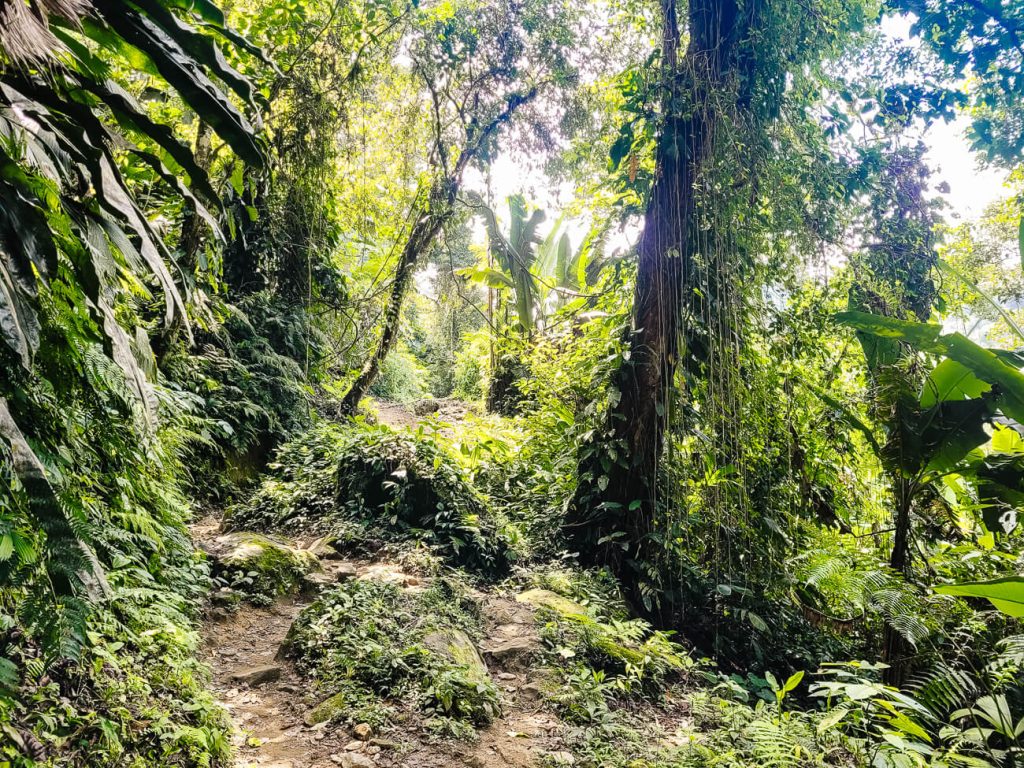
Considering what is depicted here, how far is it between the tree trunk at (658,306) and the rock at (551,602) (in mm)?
681

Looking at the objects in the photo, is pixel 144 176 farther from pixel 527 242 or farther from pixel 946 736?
pixel 527 242

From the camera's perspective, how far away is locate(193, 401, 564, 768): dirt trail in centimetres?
240

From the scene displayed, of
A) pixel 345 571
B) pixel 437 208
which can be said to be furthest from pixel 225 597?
pixel 437 208

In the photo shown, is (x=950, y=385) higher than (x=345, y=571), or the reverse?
(x=950, y=385)

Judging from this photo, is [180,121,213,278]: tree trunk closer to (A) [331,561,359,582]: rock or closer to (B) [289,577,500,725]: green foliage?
(A) [331,561,359,582]: rock

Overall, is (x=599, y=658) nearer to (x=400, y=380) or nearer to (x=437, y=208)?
(x=437, y=208)

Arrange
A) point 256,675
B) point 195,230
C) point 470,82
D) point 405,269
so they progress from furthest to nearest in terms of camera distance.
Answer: point 405,269, point 470,82, point 195,230, point 256,675

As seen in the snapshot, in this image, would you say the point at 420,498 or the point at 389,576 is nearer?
the point at 389,576

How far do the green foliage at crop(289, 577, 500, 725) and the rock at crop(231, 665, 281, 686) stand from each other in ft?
0.44

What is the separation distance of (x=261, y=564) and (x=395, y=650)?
4.86ft

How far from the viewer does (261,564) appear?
13.1ft

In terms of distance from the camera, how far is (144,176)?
3291 mm

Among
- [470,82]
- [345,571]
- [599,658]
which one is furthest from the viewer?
[470,82]

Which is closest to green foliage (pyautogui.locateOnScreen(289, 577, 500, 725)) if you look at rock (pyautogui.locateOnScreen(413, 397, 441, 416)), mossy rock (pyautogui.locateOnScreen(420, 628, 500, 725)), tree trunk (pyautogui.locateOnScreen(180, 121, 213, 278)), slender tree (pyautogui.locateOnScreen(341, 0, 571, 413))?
mossy rock (pyautogui.locateOnScreen(420, 628, 500, 725))
